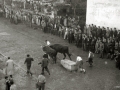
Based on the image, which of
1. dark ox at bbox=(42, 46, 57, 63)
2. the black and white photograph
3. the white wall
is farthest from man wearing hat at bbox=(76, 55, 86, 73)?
the white wall

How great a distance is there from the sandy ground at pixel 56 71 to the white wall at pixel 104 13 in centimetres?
533

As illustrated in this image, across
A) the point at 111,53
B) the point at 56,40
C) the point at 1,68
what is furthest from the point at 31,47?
the point at 111,53

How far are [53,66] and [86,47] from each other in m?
5.54

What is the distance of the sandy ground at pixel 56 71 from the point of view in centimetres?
1526

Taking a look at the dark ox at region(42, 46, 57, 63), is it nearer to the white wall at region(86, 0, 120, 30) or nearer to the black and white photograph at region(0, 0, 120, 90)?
the black and white photograph at region(0, 0, 120, 90)

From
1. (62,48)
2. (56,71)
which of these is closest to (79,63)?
(56,71)

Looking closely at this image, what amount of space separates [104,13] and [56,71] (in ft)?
41.9

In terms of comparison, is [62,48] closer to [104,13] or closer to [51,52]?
[51,52]

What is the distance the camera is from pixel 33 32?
2902 cm

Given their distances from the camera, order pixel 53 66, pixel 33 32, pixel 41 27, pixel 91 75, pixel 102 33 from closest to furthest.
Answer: pixel 91 75
pixel 53 66
pixel 102 33
pixel 33 32
pixel 41 27

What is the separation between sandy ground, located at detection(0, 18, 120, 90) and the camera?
601 inches

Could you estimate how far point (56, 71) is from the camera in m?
17.6

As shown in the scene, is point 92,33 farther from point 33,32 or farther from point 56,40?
point 33,32

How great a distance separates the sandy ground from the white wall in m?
5.33
